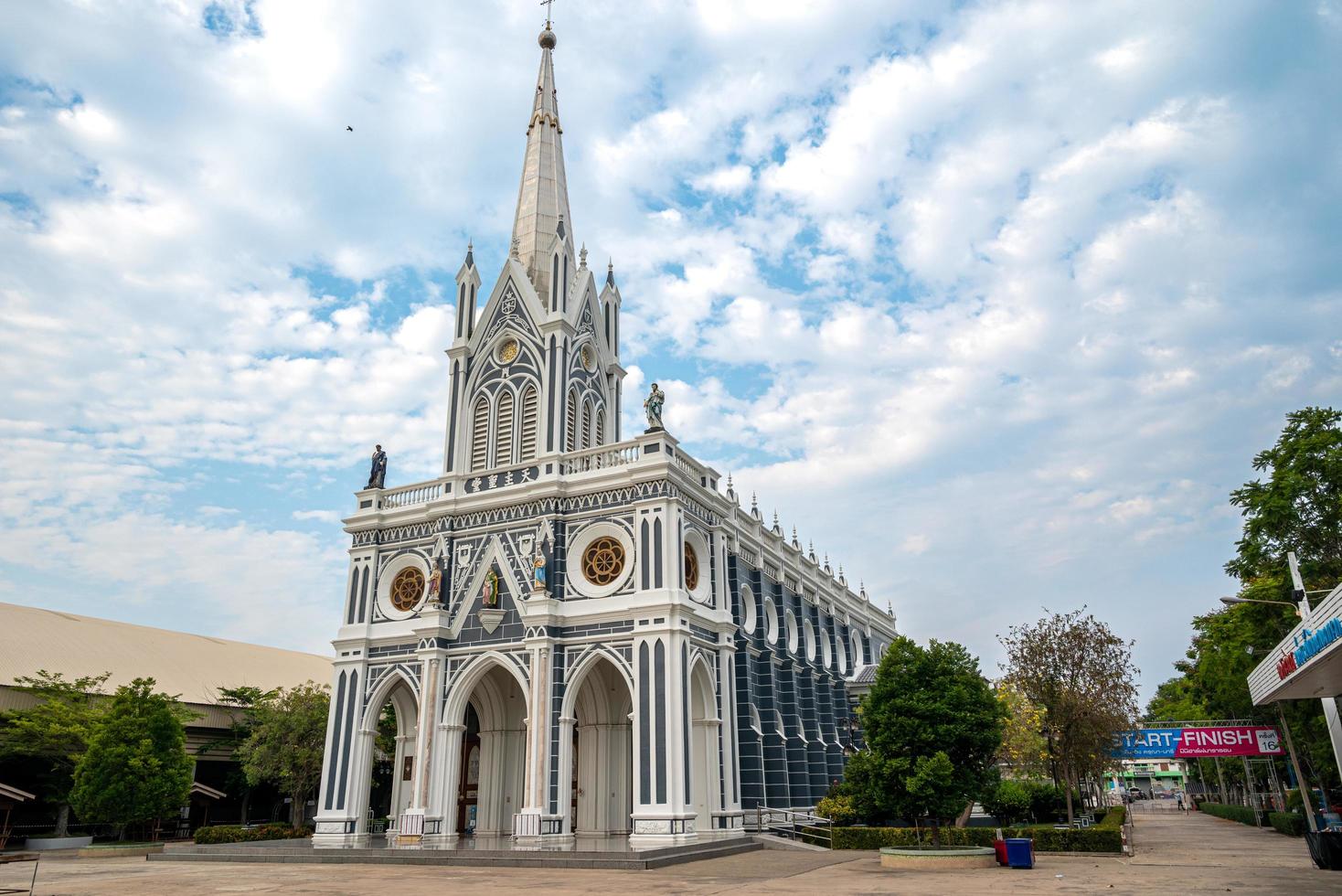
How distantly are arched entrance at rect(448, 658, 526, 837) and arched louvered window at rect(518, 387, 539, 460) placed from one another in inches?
290

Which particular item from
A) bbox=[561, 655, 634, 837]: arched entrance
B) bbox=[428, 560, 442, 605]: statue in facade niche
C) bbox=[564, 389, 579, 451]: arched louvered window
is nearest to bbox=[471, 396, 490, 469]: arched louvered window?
bbox=[564, 389, 579, 451]: arched louvered window

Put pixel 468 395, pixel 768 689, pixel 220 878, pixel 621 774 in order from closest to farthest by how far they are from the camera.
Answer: pixel 220 878 → pixel 621 774 → pixel 768 689 → pixel 468 395

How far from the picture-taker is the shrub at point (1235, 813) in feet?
130

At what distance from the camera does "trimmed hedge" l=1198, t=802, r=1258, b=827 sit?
130ft

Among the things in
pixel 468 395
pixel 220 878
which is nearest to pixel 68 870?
pixel 220 878

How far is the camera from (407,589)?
29.5 metres

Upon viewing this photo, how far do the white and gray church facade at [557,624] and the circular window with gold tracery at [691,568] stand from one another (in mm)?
69

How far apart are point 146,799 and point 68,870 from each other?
7286 mm

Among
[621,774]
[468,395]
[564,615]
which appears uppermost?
[468,395]

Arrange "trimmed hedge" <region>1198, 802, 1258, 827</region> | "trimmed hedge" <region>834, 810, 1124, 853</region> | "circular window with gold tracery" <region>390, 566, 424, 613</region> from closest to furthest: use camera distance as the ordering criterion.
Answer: "trimmed hedge" <region>834, 810, 1124, 853</region>
"circular window with gold tracery" <region>390, 566, 424, 613</region>
"trimmed hedge" <region>1198, 802, 1258, 827</region>

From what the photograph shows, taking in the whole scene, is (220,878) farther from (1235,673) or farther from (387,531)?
(1235,673)

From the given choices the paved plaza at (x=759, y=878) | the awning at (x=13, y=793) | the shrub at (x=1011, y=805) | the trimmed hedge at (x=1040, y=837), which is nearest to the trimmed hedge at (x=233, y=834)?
the awning at (x=13, y=793)

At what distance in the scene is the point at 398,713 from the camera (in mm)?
30500

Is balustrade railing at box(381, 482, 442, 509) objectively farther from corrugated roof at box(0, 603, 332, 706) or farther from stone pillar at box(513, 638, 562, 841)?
corrugated roof at box(0, 603, 332, 706)
